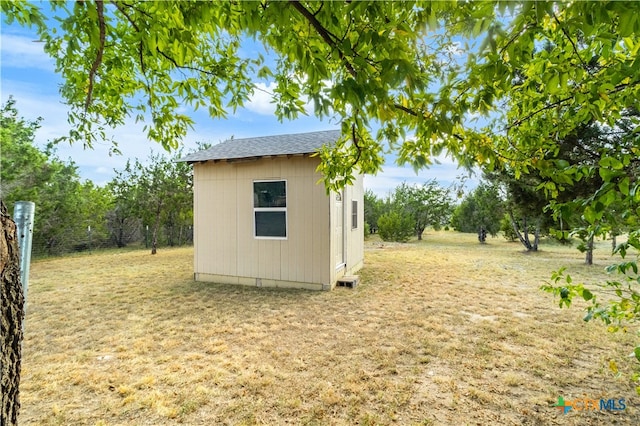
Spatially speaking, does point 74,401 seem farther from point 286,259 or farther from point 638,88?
point 638,88

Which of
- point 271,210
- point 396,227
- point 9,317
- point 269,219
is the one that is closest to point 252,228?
point 269,219

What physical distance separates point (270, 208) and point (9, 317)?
493 cm

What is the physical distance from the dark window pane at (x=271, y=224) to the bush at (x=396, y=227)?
11281 millimetres

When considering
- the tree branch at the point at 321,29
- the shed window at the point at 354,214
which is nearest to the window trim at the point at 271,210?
the shed window at the point at 354,214

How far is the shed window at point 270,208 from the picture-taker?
5.89m

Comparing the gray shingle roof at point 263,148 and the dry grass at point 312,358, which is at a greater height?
the gray shingle roof at point 263,148

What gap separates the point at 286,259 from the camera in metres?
5.84

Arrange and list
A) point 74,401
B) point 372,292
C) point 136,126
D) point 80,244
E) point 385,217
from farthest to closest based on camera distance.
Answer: point 385,217 < point 80,244 < point 372,292 < point 136,126 < point 74,401

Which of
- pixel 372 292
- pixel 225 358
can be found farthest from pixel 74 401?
pixel 372 292

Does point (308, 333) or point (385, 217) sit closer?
point (308, 333)

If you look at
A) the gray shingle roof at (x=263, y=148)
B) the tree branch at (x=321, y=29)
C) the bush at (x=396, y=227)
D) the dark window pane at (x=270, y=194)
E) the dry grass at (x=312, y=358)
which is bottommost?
the dry grass at (x=312, y=358)

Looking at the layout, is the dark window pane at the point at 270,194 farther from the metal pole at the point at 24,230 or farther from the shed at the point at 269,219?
the metal pole at the point at 24,230

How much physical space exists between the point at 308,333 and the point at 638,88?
3554 millimetres

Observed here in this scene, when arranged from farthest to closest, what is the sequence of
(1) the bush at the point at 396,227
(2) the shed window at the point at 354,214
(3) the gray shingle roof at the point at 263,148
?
1. (1) the bush at the point at 396,227
2. (2) the shed window at the point at 354,214
3. (3) the gray shingle roof at the point at 263,148
